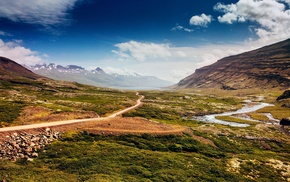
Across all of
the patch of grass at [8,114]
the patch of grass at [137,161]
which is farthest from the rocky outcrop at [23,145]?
the patch of grass at [8,114]

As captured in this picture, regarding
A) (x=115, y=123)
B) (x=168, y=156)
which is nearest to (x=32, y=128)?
(x=115, y=123)

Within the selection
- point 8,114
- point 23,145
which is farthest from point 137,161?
point 8,114

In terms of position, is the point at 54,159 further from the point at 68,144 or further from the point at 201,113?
the point at 201,113

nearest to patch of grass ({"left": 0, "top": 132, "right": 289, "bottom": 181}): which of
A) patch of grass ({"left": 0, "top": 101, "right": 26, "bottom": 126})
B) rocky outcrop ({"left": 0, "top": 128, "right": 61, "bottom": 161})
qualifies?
rocky outcrop ({"left": 0, "top": 128, "right": 61, "bottom": 161})

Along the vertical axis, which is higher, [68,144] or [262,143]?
[68,144]

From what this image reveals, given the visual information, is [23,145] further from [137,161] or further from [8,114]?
[8,114]

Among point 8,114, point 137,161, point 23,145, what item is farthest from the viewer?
point 8,114

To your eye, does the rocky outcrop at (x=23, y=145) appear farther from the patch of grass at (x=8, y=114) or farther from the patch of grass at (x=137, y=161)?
the patch of grass at (x=8, y=114)

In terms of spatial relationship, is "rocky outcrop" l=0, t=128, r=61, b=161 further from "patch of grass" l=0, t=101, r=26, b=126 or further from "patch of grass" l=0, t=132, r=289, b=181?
"patch of grass" l=0, t=101, r=26, b=126
